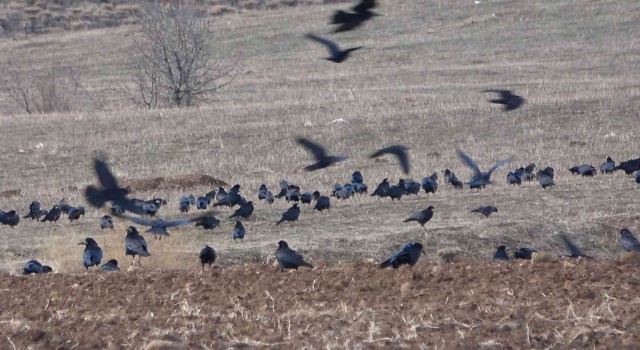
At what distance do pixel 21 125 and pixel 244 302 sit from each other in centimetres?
1944

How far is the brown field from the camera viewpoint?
783cm

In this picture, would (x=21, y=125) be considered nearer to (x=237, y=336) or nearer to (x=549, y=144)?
(x=549, y=144)

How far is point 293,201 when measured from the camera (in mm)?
15977

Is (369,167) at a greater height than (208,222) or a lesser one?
lesser

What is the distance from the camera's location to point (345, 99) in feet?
95.6

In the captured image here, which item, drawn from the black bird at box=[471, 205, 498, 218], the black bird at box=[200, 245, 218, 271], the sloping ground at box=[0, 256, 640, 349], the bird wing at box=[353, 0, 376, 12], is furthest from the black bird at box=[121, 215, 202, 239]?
the black bird at box=[471, 205, 498, 218]

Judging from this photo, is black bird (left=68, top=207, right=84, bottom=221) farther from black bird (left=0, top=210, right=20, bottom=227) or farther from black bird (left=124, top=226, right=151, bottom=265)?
black bird (left=124, top=226, right=151, bottom=265)

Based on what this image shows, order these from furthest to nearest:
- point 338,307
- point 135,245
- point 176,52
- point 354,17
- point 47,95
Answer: point 47,95 → point 176,52 → point 135,245 → point 354,17 → point 338,307

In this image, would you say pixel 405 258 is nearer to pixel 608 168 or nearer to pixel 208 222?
pixel 208 222

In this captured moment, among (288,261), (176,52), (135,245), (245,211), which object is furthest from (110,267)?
(176,52)

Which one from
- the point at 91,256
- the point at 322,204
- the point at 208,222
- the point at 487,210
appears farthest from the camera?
the point at 322,204

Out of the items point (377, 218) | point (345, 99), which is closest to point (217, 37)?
point (345, 99)

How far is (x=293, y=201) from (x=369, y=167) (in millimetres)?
4769

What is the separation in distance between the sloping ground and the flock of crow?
741mm
